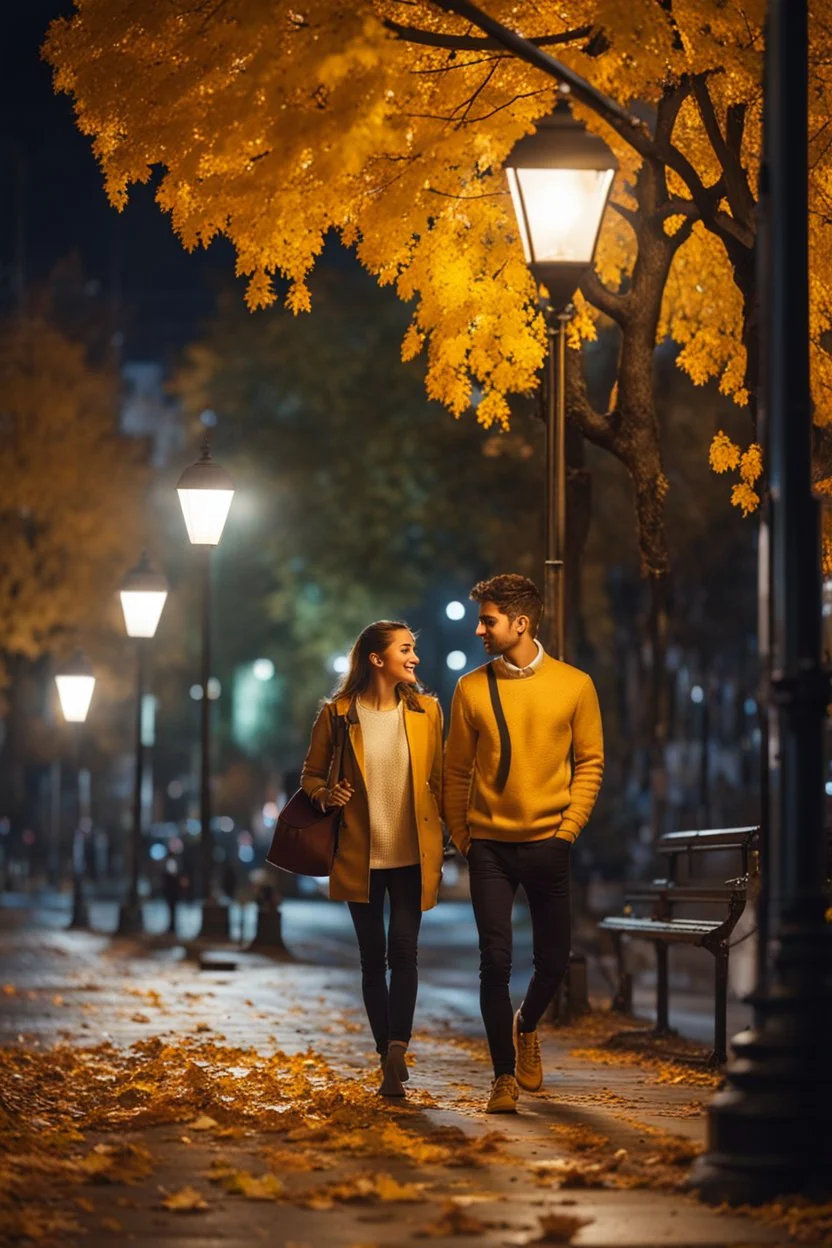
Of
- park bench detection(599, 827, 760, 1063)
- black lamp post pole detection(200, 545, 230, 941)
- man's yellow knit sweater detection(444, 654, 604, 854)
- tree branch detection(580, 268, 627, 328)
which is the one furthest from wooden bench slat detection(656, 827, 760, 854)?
black lamp post pole detection(200, 545, 230, 941)

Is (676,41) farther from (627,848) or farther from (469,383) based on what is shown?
(627,848)

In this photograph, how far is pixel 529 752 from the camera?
9.96 metres

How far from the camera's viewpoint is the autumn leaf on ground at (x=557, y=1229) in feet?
22.7

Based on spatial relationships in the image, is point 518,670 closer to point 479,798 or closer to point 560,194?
point 479,798

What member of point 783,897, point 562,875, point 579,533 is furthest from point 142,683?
point 783,897

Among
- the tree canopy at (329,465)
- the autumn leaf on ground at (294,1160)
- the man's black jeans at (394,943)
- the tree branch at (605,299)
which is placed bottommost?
the autumn leaf on ground at (294,1160)

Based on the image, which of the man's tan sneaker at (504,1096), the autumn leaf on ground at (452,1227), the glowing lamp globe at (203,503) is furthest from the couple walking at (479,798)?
the glowing lamp globe at (203,503)

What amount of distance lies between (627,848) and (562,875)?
121ft

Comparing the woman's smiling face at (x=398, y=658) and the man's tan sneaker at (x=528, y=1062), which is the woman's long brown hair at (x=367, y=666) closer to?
the woman's smiling face at (x=398, y=658)

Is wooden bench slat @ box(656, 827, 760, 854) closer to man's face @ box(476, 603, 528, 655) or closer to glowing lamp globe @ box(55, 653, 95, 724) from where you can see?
man's face @ box(476, 603, 528, 655)

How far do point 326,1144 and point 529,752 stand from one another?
189 cm

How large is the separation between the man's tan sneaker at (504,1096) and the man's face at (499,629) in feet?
5.74

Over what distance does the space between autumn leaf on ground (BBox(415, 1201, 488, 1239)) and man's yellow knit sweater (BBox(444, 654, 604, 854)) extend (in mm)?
2877

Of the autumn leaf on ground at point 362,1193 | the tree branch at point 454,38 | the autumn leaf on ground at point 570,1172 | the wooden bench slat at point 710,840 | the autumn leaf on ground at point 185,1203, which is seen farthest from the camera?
the wooden bench slat at point 710,840
